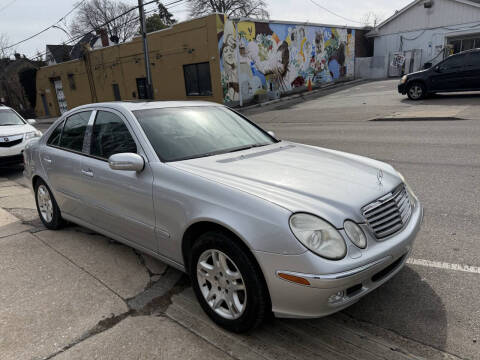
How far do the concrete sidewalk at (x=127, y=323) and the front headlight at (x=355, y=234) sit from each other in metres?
0.69

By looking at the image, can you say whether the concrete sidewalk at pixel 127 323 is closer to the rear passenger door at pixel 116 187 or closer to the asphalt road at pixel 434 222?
the asphalt road at pixel 434 222

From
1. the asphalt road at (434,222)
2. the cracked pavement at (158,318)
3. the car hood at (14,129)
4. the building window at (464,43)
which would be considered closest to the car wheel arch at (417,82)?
the asphalt road at (434,222)

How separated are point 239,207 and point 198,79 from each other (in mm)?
21089

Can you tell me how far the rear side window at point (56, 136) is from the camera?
4491mm

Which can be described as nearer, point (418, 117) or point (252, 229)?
point (252, 229)

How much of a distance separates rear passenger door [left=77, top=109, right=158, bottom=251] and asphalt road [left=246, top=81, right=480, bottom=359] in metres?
1.81

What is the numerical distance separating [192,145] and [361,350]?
2071 mm

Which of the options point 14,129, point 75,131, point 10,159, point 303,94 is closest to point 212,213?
point 75,131

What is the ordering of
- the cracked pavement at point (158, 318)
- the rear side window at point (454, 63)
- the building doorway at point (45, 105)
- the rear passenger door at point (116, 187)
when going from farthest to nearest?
1. the building doorway at point (45, 105)
2. the rear side window at point (454, 63)
3. the rear passenger door at point (116, 187)
4. the cracked pavement at point (158, 318)

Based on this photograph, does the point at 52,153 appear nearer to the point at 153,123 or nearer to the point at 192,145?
the point at 153,123

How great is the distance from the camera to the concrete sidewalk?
7.97 feet

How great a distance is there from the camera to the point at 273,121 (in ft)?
50.5

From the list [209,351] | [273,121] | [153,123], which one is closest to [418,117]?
[273,121]

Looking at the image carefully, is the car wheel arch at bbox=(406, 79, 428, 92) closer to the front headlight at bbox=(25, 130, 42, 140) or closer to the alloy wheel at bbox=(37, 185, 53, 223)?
the front headlight at bbox=(25, 130, 42, 140)
